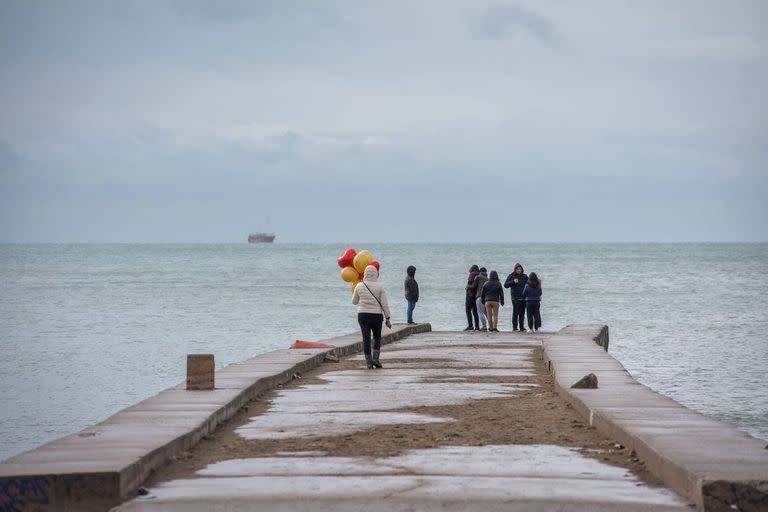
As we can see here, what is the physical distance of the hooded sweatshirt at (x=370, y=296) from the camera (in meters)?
15.9

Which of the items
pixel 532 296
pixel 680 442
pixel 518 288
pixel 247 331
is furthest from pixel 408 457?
pixel 247 331

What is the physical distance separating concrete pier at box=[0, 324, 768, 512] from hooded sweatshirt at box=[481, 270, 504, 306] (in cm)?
1286

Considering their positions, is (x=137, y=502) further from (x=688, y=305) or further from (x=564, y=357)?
(x=688, y=305)

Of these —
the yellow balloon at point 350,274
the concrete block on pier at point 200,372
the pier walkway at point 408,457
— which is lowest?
the pier walkway at point 408,457

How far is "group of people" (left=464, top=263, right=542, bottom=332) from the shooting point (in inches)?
1065

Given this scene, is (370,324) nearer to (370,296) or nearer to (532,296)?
(370,296)

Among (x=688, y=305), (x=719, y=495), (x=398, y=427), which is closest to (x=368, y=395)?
(x=398, y=427)

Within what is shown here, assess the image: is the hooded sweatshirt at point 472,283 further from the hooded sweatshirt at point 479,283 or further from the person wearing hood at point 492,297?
the person wearing hood at point 492,297

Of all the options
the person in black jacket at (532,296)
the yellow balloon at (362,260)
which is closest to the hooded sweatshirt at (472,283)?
the person in black jacket at (532,296)

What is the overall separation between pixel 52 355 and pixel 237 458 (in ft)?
89.8

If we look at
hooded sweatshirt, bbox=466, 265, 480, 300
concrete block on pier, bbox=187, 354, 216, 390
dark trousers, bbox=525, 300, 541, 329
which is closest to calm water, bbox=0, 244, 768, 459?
dark trousers, bbox=525, 300, 541, 329

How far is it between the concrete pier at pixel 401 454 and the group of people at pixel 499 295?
13.1m

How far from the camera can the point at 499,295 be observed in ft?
89.0

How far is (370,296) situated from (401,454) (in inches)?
292
